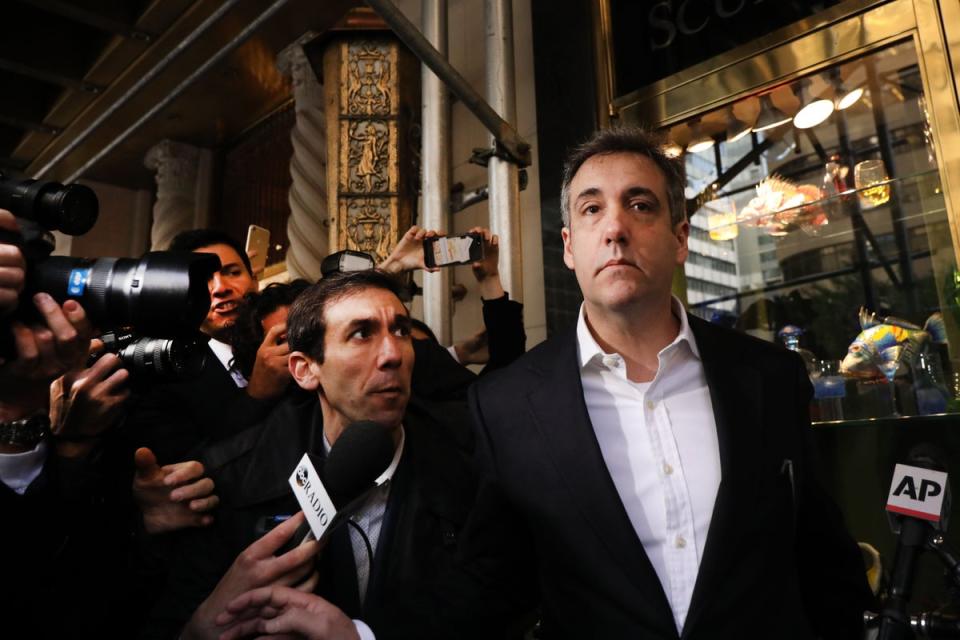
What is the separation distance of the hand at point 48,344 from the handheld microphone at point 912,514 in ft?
5.06

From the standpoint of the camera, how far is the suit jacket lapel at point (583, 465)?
1.07 meters

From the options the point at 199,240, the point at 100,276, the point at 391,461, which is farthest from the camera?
the point at 199,240

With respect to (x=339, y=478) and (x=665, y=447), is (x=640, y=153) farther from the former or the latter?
(x=339, y=478)

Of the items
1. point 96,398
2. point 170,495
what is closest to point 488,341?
point 170,495

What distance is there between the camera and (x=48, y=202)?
1.12 m

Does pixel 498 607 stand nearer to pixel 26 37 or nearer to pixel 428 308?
pixel 428 308

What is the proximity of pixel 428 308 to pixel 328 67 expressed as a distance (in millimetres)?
1269

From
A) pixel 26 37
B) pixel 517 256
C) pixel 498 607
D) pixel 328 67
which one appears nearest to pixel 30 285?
pixel 498 607

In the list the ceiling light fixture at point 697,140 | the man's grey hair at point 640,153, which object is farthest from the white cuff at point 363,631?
the ceiling light fixture at point 697,140

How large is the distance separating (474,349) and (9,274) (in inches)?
61.8

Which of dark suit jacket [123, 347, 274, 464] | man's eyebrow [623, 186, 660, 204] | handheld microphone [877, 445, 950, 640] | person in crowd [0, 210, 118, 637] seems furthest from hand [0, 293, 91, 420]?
handheld microphone [877, 445, 950, 640]

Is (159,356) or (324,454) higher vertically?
(159,356)

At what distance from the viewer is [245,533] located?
56.2 inches

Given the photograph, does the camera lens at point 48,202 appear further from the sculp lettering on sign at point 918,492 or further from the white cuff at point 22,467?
the sculp lettering on sign at point 918,492
